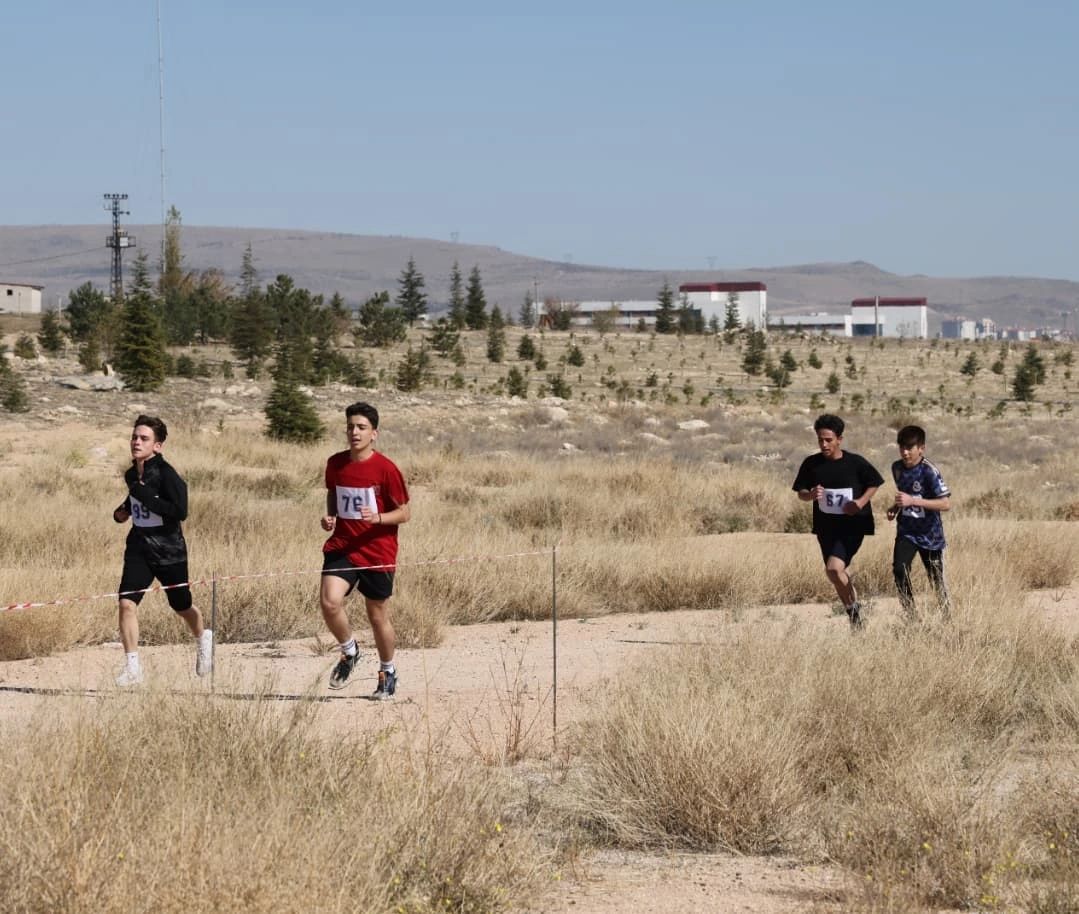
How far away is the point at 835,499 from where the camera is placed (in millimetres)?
9938

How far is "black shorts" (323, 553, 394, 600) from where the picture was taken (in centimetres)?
845

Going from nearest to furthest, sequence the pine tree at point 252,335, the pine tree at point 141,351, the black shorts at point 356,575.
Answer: the black shorts at point 356,575 < the pine tree at point 141,351 < the pine tree at point 252,335

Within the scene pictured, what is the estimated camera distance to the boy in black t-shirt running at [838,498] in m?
9.91

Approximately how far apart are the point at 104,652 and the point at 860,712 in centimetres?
558

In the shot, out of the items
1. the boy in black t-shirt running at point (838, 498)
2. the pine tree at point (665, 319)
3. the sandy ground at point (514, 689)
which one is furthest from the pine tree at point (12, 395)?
the pine tree at point (665, 319)

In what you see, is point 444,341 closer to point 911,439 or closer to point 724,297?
point 911,439

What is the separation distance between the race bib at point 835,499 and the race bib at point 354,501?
3152 millimetres

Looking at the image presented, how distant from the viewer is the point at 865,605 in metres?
12.1

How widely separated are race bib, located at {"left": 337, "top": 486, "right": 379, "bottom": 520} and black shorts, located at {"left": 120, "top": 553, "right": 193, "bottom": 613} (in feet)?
3.78

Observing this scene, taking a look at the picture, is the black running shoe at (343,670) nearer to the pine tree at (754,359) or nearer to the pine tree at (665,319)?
the pine tree at (754,359)

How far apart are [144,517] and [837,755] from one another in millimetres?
4272

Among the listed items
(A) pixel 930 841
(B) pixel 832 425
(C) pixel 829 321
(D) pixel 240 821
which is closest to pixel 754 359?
(B) pixel 832 425

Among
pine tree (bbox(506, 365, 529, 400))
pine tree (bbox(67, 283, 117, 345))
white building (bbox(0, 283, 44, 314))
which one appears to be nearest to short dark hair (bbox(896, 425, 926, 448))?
pine tree (bbox(506, 365, 529, 400))

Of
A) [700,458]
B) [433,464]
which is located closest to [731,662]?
[433,464]
